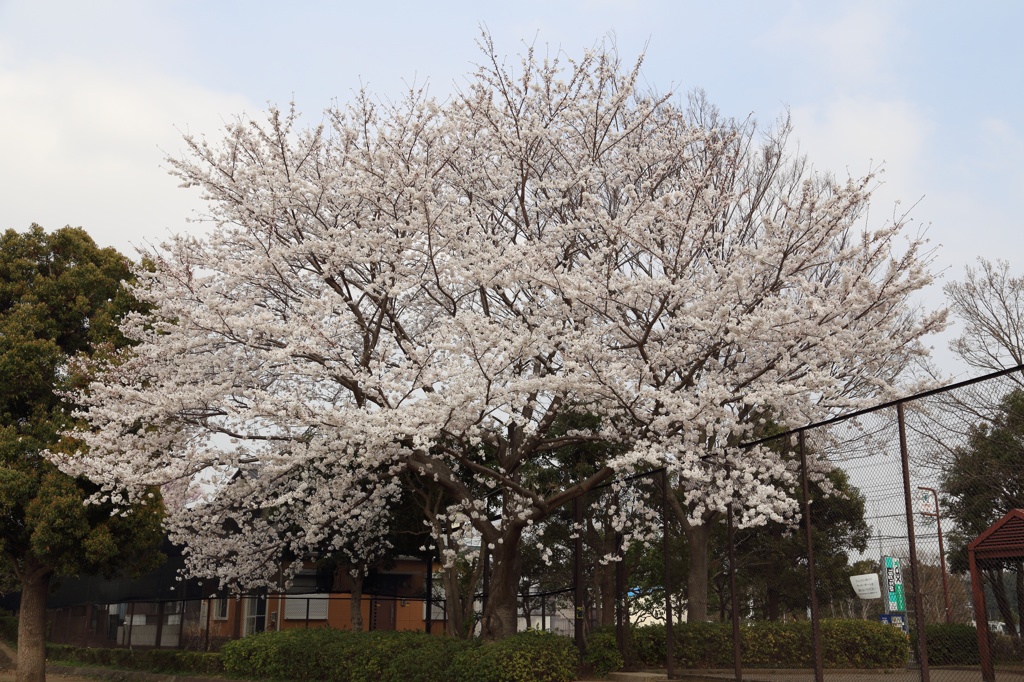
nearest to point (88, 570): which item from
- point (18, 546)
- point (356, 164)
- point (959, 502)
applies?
point (18, 546)

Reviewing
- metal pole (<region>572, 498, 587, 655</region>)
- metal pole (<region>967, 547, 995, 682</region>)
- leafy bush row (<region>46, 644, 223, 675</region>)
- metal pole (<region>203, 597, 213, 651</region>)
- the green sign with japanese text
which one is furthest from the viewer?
metal pole (<region>203, 597, 213, 651</region>)

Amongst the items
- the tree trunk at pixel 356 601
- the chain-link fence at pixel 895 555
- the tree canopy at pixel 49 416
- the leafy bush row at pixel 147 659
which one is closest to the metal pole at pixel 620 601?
the chain-link fence at pixel 895 555

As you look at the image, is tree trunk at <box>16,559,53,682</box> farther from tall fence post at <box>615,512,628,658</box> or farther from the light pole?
the light pole

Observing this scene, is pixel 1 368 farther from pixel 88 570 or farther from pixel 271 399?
pixel 271 399

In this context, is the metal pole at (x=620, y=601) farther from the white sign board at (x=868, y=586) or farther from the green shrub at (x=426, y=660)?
the white sign board at (x=868, y=586)

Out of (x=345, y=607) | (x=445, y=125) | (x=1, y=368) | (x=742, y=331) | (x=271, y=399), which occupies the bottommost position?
(x=345, y=607)

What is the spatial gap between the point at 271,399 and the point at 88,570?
1055 centimetres

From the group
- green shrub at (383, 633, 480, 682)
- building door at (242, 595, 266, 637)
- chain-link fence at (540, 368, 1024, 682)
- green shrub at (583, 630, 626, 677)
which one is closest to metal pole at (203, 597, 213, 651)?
building door at (242, 595, 266, 637)

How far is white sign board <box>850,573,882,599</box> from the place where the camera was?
9.36m

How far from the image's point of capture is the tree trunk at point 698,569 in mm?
16109

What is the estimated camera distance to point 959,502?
8.62 m

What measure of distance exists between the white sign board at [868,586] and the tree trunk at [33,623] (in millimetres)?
16890

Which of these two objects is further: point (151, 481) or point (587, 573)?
point (587, 573)

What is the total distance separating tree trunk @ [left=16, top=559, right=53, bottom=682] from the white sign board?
55.4 feet
